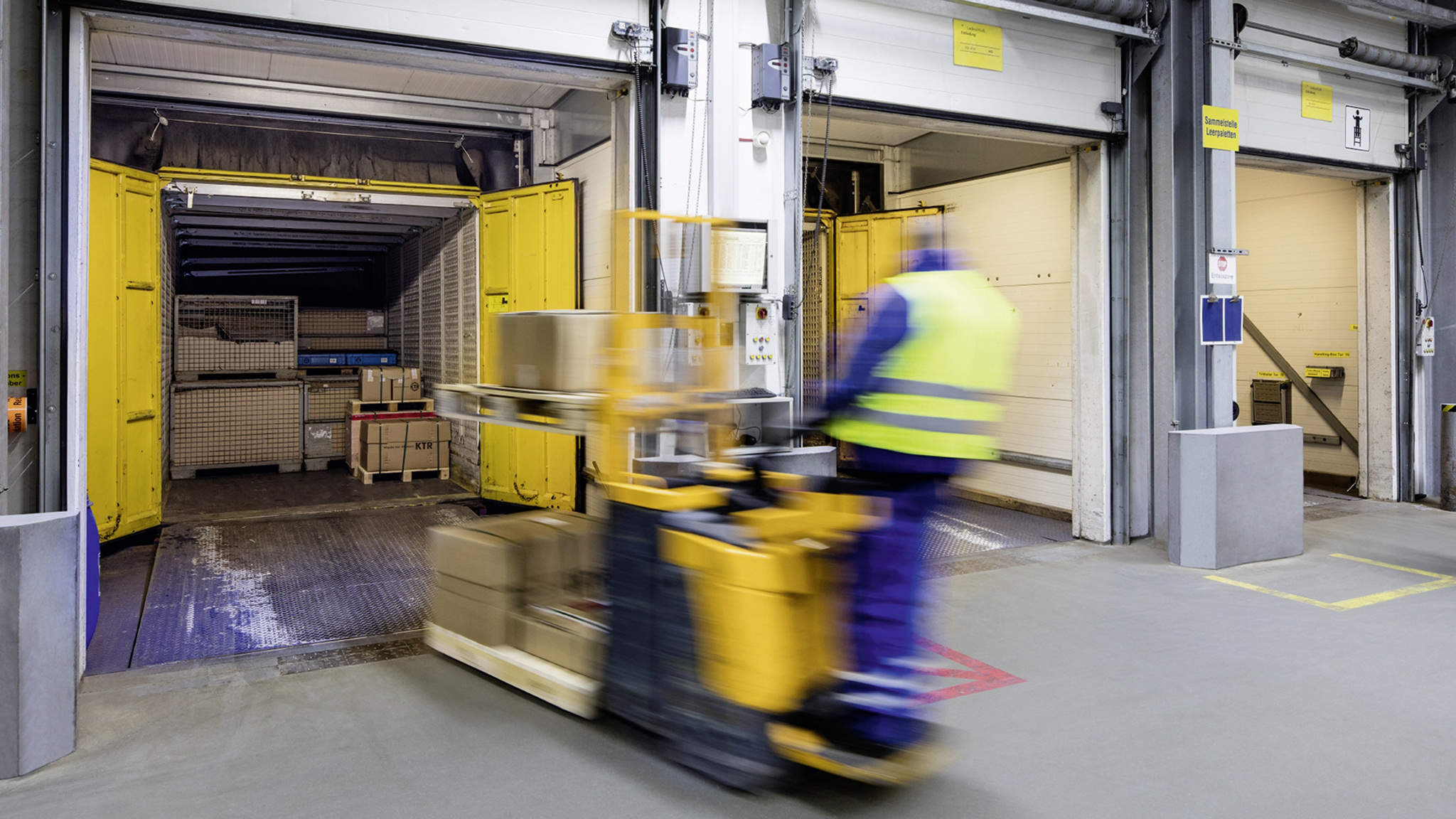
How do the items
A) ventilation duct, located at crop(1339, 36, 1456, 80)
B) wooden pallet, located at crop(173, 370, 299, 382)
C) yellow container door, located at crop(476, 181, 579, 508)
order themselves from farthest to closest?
wooden pallet, located at crop(173, 370, 299, 382)
yellow container door, located at crop(476, 181, 579, 508)
ventilation duct, located at crop(1339, 36, 1456, 80)

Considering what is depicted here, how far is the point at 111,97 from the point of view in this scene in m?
8.40

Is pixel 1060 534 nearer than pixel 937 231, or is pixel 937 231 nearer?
pixel 937 231

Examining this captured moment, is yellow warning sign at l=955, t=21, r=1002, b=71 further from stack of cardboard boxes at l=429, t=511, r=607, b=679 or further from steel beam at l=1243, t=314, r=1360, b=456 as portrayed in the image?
steel beam at l=1243, t=314, r=1360, b=456

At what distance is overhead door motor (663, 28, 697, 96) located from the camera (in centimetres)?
566

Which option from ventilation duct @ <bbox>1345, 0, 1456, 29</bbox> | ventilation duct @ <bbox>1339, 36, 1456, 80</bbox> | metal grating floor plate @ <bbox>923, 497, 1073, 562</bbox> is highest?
ventilation duct @ <bbox>1345, 0, 1456, 29</bbox>

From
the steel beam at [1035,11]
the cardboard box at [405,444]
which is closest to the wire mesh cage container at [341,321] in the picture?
the cardboard box at [405,444]

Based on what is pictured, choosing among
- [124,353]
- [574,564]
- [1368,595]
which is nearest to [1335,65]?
[1368,595]

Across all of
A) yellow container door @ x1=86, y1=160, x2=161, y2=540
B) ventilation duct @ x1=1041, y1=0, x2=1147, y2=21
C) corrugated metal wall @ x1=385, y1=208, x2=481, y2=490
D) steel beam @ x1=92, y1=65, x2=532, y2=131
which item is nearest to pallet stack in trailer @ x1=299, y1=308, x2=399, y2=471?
corrugated metal wall @ x1=385, y1=208, x2=481, y2=490

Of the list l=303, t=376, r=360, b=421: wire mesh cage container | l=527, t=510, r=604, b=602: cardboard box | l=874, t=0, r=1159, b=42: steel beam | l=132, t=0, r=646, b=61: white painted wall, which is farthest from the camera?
l=303, t=376, r=360, b=421: wire mesh cage container

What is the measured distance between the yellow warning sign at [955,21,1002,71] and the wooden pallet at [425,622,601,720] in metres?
5.07

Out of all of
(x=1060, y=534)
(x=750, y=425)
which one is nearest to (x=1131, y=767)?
(x=750, y=425)

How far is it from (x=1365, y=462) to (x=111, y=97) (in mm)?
12394

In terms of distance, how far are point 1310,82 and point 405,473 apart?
31.8ft

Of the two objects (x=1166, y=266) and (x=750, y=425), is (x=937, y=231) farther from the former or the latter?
(x=1166, y=266)
